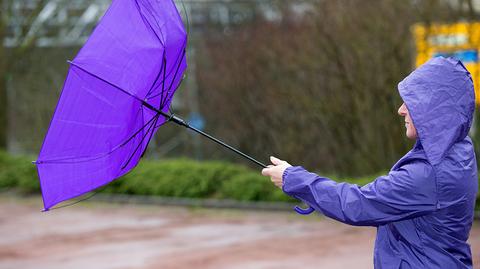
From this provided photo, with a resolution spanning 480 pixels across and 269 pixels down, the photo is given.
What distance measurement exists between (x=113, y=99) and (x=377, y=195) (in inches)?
56.4

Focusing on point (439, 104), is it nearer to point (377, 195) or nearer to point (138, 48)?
point (377, 195)

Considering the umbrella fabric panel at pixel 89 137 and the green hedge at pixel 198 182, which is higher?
the umbrella fabric panel at pixel 89 137

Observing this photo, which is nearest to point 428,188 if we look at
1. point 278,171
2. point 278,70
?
point 278,171

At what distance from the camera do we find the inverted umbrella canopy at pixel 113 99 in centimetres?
394

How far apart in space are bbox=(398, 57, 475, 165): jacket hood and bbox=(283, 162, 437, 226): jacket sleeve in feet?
0.32

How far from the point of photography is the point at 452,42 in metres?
13.7

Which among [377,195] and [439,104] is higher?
[439,104]

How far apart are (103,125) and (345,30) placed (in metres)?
11.4

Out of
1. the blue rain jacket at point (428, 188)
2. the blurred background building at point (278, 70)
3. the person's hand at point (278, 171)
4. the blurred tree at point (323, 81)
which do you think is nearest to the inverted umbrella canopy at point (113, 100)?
the person's hand at point (278, 171)

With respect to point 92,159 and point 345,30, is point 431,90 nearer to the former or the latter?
point 92,159

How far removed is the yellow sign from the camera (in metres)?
13.4

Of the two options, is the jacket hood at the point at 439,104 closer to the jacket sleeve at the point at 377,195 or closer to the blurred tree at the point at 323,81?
the jacket sleeve at the point at 377,195

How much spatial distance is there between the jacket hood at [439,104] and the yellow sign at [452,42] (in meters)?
10.4

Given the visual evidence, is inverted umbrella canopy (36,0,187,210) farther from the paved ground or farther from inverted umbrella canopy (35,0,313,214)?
the paved ground
